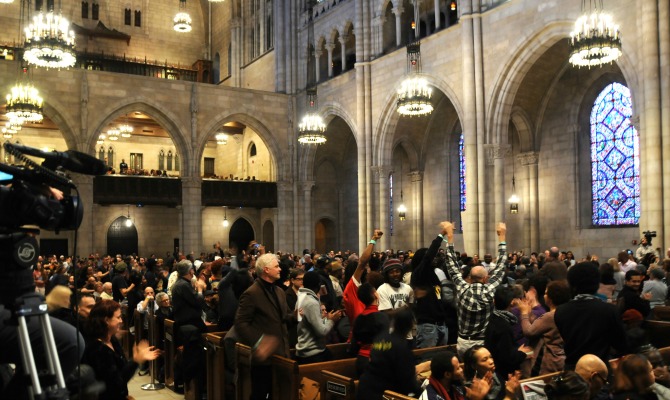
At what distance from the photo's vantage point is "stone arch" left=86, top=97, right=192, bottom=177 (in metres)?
24.8

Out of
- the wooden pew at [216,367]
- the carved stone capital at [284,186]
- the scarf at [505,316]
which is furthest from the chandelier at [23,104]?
the scarf at [505,316]

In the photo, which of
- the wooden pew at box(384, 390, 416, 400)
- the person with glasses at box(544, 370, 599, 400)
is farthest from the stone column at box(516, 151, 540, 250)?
the person with glasses at box(544, 370, 599, 400)

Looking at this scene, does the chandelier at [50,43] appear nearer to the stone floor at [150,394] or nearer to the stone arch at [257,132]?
the stone arch at [257,132]

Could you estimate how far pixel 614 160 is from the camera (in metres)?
19.9

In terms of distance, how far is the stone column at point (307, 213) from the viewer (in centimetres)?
2912

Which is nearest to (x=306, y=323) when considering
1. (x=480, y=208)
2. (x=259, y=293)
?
(x=259, y=293)

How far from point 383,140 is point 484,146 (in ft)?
18.0

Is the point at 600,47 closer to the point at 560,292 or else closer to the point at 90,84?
the point at 560,292

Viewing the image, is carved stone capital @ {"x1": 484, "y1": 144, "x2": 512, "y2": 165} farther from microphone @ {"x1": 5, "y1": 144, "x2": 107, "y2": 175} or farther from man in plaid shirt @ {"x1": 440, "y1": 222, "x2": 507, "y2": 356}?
microphone @ {"x1": 5, "y1": 144, "x2": 107, "y2": 175}

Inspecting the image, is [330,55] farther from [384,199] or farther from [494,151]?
[494,151]

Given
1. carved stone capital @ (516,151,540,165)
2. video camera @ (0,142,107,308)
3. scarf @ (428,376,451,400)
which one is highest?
carved stone capital @ (516,151,540,165)

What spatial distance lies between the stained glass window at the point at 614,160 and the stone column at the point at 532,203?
6.76ft

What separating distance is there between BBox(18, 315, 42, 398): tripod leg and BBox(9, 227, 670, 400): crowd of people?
28 centimetres

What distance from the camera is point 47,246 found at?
96.1ft
